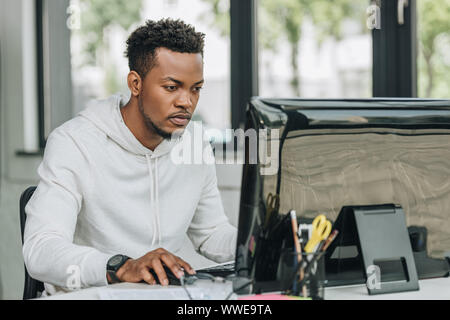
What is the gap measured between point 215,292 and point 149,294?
0.12 m

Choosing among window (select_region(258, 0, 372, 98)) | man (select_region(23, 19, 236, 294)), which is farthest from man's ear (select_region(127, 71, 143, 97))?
window (select_region(258, 0, 372, 98))

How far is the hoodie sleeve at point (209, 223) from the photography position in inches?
66.2

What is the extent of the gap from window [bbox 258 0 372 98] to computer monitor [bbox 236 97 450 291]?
4.65ft

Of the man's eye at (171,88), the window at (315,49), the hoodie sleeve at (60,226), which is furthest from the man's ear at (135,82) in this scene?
the window at (315,49)

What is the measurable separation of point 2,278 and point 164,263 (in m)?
2.56

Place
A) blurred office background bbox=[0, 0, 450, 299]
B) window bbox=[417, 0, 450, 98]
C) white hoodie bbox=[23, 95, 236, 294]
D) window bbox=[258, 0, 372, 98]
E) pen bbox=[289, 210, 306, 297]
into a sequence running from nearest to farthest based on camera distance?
1. pen bbox=[289, 210, 306, 297]
2. white hoodie bbox=[23, 95, 236, 294]
3. window bbox=[417, 0, 450, 98]
4. blurred office background bbox=[0, 0, 450, 299]
5. window bbox=[258, 0, 372, 98]

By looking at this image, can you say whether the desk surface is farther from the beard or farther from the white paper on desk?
the beard

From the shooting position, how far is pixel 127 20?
127 inches

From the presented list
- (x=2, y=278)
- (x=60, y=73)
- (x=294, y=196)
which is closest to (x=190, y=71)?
(x=294, y=196)

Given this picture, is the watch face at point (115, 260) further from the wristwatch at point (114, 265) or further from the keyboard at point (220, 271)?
the keyboard at point (220, 271)

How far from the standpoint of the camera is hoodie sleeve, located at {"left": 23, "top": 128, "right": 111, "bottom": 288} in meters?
1.22

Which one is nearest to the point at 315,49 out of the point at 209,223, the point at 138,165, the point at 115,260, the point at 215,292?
the point at 209,223

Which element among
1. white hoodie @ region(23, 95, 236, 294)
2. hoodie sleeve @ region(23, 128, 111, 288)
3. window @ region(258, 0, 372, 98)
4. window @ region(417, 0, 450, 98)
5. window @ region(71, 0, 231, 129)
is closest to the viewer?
hoodie sleeve @ region(23, 128, 111, 288)

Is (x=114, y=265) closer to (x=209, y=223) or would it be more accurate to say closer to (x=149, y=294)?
(x=149, y=294)
